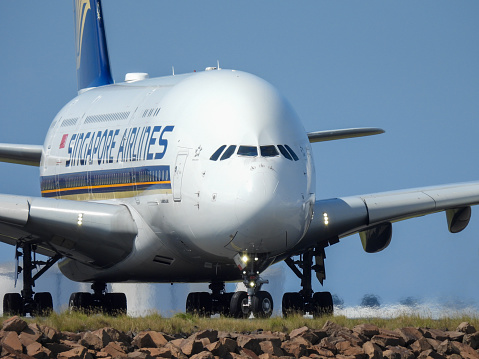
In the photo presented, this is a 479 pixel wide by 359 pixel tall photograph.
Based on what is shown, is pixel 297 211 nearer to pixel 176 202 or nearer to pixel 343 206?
pixel 176 202

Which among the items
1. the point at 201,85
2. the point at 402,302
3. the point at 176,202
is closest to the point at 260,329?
the point at 176,202

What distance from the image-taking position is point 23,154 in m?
39.7

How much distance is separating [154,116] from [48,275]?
18.6 m

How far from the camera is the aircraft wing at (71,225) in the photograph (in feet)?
102

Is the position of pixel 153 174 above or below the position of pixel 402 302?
above

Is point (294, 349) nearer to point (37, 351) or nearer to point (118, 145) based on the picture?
point (37, 351)

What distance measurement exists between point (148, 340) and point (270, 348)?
2.22m

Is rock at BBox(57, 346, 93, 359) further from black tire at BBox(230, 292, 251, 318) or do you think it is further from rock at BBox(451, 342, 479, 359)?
black tire at BBox(230, 292, 251, 318)

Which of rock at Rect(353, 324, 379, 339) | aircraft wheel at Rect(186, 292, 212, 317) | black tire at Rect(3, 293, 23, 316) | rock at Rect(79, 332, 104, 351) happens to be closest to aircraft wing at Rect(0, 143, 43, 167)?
black tire at Rect(3, 293, 23, 316)

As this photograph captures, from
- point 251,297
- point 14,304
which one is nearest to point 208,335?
point 251,297

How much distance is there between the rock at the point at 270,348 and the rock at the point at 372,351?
1.74 metres

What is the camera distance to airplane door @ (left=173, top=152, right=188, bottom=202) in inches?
1171

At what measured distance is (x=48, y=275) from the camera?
4919 centimetres

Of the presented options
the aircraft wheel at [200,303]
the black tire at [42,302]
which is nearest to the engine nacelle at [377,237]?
the aircraft wheel at [200,303]
